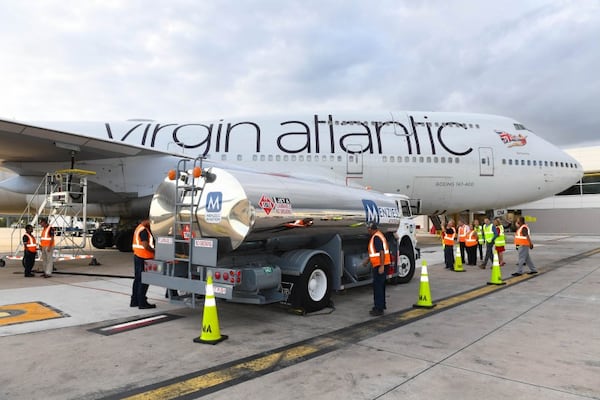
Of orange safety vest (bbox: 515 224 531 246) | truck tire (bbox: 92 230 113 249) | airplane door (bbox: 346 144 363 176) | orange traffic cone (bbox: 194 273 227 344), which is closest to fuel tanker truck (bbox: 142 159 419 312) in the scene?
orange traffic cone (bbox: 194 273 227 344)

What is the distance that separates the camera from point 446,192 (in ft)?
64.0

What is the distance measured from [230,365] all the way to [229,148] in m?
13.8

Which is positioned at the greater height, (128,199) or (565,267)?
(128,199)

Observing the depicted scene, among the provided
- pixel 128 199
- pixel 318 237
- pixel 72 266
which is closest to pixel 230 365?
pixel 318 237

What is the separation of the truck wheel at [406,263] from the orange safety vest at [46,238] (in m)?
9.67

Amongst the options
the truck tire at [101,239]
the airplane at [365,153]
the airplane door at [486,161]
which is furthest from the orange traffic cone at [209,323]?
the truck tire at [101,239]

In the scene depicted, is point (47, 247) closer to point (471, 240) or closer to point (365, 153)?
point (365, 153)

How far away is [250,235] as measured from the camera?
668 cm

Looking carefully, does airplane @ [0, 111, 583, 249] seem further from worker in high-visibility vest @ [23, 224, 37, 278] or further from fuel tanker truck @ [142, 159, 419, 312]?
fuel tanker truck @ [142, 159, 419, 312]

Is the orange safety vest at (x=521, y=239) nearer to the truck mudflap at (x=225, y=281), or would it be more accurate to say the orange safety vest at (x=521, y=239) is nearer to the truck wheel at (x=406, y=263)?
the truck wheel at (x=406, y=263)

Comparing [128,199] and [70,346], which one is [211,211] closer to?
[70,346]

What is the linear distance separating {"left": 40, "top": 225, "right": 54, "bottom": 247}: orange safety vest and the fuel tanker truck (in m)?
6.14

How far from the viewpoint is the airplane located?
18062mm

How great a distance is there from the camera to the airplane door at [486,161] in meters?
19.5
